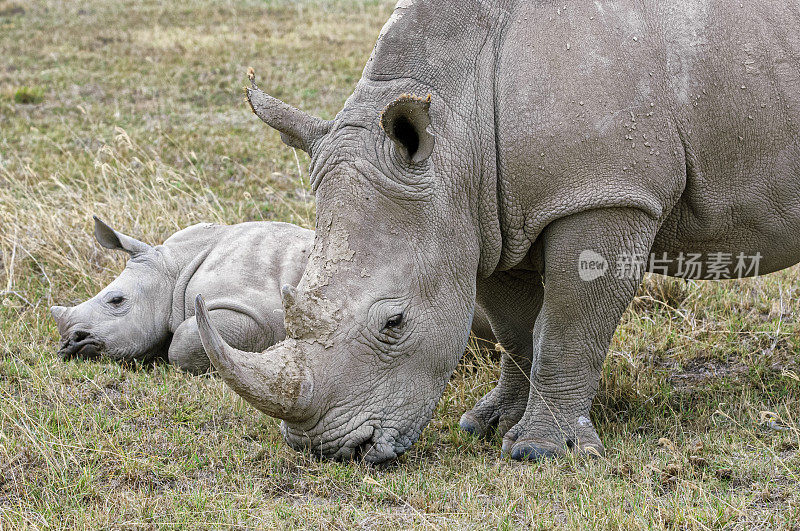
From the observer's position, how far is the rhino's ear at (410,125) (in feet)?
13.6

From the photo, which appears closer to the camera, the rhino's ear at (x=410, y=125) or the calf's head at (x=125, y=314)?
the rhino's ear at (x=410, y=125)

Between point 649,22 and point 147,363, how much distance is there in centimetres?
430

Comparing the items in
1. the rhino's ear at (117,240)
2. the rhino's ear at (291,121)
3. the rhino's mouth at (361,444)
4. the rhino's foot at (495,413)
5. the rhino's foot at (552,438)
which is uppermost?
the rhino's ear at (291,121)

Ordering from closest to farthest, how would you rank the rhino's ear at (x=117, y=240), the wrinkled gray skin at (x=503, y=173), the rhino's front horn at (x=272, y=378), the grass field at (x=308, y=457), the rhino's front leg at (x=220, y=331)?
1. the rhino's front horn at (x=272, y=378)
2. the grass field at (x=308, y=457)
3. the wrinkled gray skin at (x=503, y=173)
4. the rhino's front leg at (x=220, y=331)
5. the rhino's ear at (x=117, y=240)

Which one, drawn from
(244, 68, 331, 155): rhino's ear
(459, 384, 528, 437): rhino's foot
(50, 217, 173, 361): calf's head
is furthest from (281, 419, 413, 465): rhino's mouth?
(50, 217, 173, 361): calf's head

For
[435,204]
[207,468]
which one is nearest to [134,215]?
[207,468]

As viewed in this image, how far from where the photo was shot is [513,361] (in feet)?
18.2

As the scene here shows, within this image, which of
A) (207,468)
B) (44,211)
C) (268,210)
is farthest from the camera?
(268,210)

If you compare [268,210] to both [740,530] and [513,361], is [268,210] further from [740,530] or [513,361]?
[740,530]

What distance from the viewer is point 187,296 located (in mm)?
6996

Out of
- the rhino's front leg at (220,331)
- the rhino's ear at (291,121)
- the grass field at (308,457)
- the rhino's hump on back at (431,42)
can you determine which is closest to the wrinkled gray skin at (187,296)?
the rhino's front leg at (220,331)

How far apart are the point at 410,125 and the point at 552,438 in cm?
180

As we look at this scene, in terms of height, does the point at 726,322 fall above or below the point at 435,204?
below

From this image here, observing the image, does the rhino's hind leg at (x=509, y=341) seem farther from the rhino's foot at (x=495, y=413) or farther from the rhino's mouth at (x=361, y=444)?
the rhino's mouth at (x=361, y=444)
